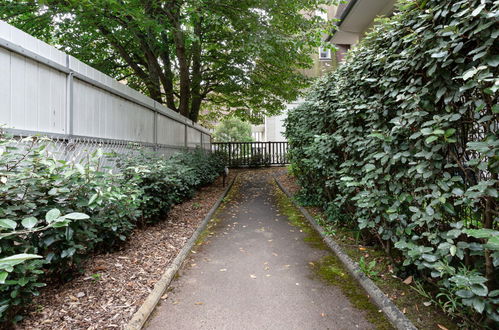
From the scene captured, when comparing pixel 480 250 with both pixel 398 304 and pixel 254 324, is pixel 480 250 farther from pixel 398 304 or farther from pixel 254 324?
pixel 254 324

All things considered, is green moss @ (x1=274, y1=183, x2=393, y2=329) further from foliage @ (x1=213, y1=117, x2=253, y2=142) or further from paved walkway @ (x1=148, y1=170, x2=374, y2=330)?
foliage @ (x1=213, y1=117, x2=253, y2=142)

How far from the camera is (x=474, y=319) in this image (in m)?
1.92

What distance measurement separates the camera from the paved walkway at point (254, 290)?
246 cm

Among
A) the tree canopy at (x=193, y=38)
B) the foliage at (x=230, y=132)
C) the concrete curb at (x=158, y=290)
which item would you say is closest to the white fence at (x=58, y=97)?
the tree canopy at (x=193, y=38)

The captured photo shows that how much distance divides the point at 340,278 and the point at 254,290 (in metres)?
1.10

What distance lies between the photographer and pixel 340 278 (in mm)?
3240

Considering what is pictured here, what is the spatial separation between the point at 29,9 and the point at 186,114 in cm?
544

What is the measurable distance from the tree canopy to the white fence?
4.93ft

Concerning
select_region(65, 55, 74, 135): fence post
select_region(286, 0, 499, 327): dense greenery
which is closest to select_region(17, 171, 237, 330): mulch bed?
select_region(65, 55, 74, 135): fence post

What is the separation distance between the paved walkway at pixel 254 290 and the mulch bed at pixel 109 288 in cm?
31

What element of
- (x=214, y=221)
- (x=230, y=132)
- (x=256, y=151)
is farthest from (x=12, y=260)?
(x=230, y=132)

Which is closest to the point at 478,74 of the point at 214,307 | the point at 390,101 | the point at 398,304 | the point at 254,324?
the point at 390,101

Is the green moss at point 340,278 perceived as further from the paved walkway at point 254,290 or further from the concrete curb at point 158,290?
the concrete curb at point 158,290

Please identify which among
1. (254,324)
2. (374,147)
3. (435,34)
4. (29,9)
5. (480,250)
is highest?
(29,9)
